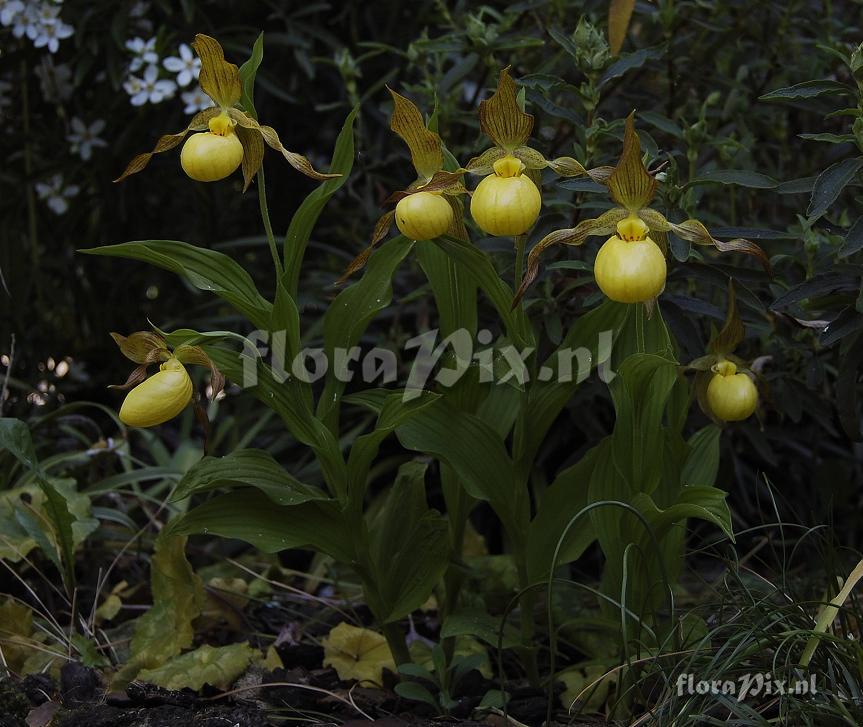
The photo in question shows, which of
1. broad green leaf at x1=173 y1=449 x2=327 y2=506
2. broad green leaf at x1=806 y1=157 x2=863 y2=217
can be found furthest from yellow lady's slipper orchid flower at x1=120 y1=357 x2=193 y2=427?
broad green leaf at x1=806 y1=157 x2=863 y2=217

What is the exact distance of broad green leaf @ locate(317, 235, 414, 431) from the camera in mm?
1216

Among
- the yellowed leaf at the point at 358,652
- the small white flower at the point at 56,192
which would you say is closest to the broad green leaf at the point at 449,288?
the yellowed leaf at the point at 358,652

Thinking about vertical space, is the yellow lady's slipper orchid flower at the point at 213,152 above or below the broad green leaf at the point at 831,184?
above

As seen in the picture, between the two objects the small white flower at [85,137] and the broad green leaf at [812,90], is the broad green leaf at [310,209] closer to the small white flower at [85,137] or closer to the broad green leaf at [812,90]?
the broad green leaf at [812,90]

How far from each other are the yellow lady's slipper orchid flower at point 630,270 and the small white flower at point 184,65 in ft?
3.57

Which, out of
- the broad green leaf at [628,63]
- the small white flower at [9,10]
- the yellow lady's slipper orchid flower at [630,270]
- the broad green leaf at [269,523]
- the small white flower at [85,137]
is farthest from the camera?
the small white flower at [85,137]

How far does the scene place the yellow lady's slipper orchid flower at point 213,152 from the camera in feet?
3.49

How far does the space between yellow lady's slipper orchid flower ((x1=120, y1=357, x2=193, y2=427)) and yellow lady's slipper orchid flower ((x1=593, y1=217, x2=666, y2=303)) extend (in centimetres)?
47

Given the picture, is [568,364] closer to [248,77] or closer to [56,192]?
[248,77]

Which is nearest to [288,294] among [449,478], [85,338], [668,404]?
[449,478]

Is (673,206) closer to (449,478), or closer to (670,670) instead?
(449,478)

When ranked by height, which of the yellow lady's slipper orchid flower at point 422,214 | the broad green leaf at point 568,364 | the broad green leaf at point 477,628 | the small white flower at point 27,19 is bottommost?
the broad green leaf at point 477,628

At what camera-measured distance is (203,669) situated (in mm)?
1313

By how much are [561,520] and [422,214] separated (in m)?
0.46
